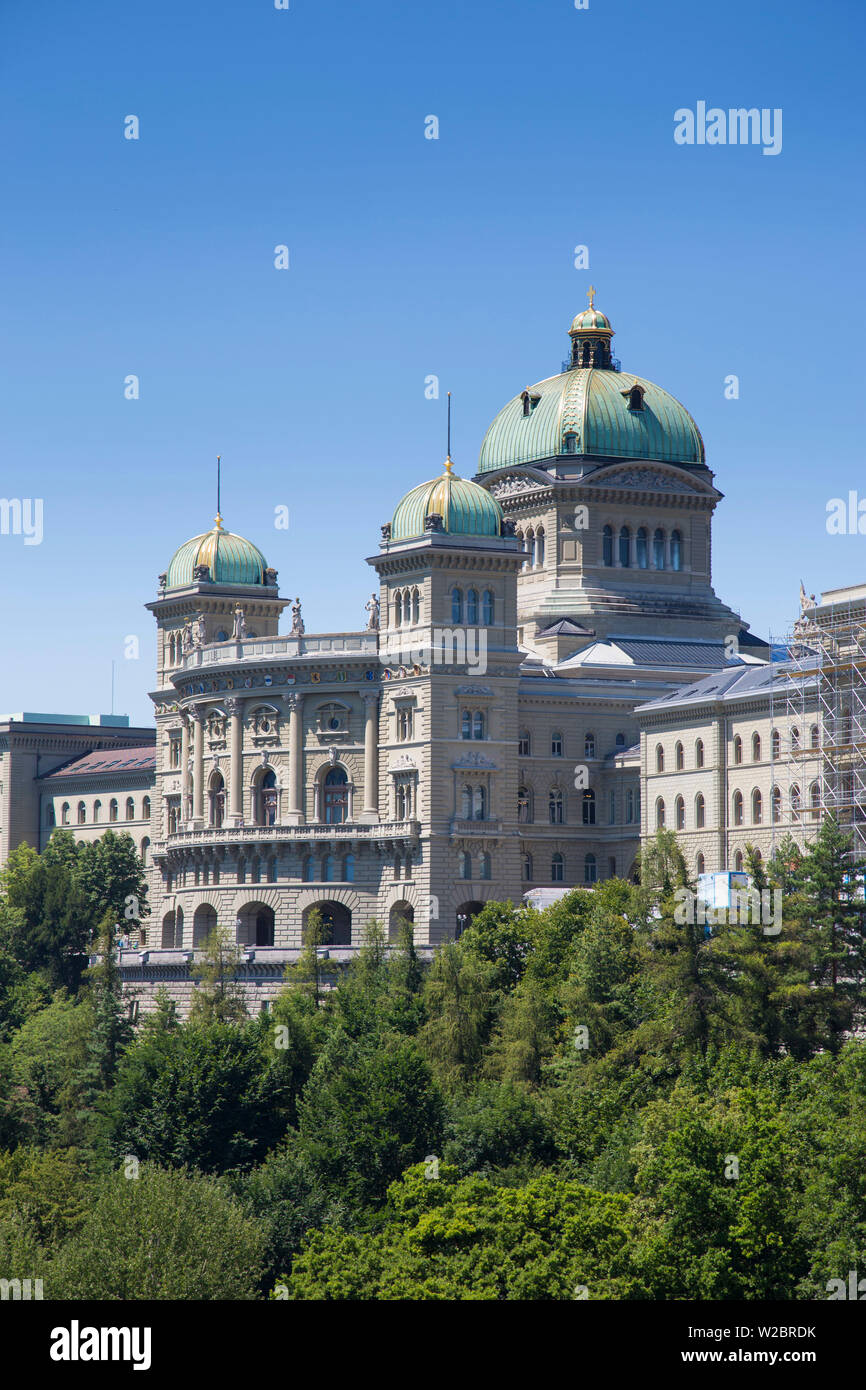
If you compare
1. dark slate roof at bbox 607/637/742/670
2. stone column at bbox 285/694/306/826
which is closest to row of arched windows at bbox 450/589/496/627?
stone column at bbox 285/694/306/826

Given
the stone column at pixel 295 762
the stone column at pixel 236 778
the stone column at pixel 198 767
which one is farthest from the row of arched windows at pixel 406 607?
the stone column at pixel 198 767

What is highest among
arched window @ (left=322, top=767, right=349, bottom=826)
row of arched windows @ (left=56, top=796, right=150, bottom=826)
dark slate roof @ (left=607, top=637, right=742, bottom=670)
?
dark slate roof @ (left=607, top=637, right=742, bottom=670)

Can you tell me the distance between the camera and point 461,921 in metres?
118

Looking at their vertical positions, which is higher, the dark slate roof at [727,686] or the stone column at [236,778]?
the dark slate roof at [727,686]

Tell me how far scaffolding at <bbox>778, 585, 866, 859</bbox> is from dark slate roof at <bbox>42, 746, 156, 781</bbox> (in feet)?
242

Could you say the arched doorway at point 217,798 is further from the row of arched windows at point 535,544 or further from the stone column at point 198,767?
the row of arched windows at point 535,544

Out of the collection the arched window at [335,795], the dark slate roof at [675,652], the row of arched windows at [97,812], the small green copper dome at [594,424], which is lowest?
the arched window at [335,795]

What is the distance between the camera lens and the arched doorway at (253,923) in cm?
12694

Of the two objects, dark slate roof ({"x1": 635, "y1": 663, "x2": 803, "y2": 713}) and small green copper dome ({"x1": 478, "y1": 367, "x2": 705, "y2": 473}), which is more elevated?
small green copper dome ({"x1": 478, "y1": 367, "x2": 705, "y2": 473})

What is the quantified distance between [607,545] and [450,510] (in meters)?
22.5

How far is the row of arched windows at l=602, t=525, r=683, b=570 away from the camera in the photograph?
142 m

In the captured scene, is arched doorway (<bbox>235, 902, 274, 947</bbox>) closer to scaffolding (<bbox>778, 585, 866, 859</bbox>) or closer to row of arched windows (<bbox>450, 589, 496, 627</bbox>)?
row of arched windows (<bbox>450, 589, 496, 627</bbox>)

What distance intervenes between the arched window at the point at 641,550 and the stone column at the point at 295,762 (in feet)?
94.3
